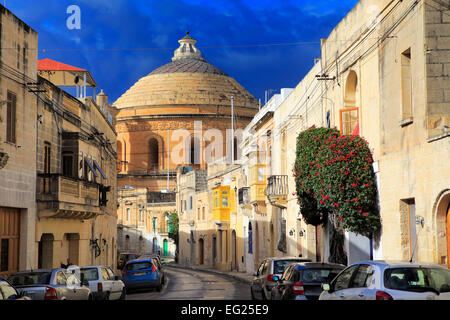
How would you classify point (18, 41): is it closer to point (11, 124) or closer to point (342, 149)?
point (11, 124)

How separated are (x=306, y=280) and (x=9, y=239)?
10.0 m

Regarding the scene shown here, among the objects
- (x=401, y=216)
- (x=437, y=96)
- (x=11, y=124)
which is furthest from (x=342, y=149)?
(x=11, y=124)

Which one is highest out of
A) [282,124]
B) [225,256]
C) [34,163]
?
[282,124]

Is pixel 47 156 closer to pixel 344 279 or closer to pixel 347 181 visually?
pixel 347 181

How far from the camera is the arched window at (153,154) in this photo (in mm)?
73562

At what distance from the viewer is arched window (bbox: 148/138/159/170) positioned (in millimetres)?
73562

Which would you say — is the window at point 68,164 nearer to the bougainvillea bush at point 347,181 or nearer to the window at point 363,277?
the bougainvillea bush at point 347,181

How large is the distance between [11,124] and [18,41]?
2.45 meters

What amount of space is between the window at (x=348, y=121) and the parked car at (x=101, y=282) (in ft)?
25.7

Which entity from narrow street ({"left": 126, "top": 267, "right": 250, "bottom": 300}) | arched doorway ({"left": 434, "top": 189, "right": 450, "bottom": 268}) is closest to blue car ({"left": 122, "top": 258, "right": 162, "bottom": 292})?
narrow street ({"left": 126, "top": 267, "right": 250, "bottom": 300})

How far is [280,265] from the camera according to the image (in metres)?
19.0

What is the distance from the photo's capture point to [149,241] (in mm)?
70375

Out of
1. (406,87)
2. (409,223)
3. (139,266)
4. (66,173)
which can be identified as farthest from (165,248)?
(406,87)

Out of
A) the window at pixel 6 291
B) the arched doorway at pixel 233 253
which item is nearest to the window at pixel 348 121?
the window at pixel 6 291
